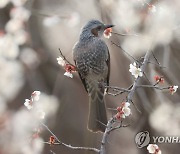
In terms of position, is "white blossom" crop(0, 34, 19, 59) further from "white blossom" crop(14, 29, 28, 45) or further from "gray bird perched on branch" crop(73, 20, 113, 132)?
"gray bird perched on branch" crop(73, 20, 113, 132)

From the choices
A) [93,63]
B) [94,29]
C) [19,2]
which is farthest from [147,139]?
[19,2]

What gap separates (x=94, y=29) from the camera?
195 inches

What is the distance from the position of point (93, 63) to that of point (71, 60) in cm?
101

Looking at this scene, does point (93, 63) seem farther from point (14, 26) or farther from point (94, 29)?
point (14, 26)

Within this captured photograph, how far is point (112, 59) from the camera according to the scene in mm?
6637

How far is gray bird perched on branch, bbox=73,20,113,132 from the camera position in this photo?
4949mm

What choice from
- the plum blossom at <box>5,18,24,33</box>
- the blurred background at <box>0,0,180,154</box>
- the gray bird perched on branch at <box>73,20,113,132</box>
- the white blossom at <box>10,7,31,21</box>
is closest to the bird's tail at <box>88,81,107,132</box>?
the gray bird perched on branch at <box>73,20,113,132</box>

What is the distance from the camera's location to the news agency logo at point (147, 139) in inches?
179

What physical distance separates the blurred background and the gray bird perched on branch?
225 mm

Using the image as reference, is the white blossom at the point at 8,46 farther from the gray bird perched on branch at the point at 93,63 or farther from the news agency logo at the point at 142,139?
the news agency logo at the point at 142,139

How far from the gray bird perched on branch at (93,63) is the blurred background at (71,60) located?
0.74 ft

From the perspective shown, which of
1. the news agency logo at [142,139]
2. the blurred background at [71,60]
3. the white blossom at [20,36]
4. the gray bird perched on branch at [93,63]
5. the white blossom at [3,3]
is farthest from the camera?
the white blossom at [20,36]

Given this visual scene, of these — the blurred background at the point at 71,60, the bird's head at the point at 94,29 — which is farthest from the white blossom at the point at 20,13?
the bird's head at the point at 94,29

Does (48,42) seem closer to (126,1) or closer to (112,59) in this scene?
(112,59)
